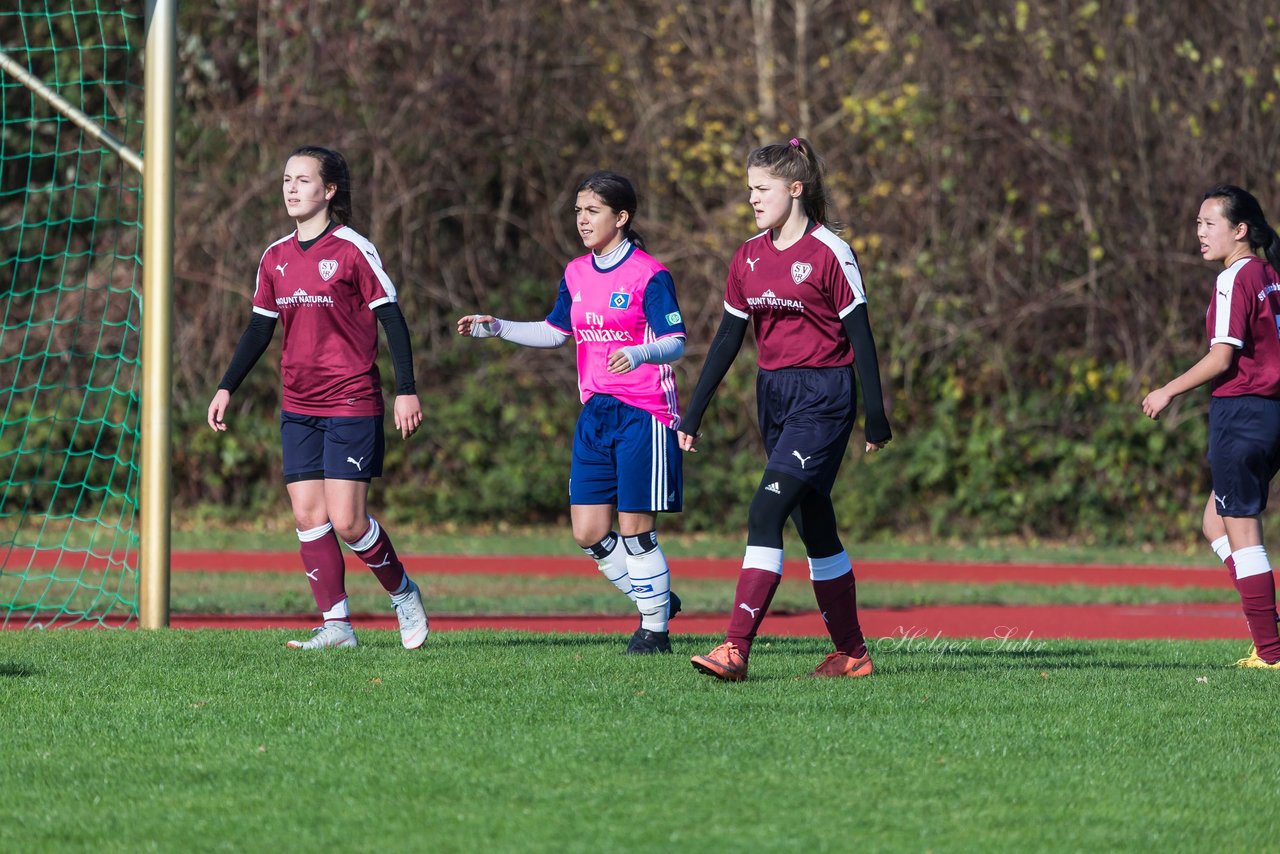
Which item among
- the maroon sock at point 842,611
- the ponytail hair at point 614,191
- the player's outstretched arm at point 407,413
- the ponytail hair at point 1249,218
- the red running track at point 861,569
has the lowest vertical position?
the red running track at point 861,569

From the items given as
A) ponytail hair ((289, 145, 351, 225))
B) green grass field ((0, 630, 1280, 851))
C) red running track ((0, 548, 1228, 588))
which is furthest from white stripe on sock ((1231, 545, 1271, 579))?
red running track ((0, 548, 1228, 588))

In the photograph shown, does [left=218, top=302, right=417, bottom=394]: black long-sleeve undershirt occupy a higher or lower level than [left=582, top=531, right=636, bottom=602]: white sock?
higher

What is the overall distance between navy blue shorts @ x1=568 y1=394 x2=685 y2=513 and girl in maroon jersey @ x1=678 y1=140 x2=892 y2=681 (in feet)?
2.04

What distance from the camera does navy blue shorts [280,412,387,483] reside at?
7523mm

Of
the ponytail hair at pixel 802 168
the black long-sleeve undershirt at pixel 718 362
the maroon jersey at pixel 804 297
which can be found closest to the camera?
the maroon jersey at pixel 804 297

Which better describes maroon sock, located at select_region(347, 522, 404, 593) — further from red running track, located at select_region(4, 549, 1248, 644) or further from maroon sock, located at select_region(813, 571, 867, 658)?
maroon sock, located at select_region(813, 571, 867, 658)

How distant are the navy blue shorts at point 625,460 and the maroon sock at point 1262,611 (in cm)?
258

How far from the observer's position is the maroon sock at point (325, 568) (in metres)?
7.78

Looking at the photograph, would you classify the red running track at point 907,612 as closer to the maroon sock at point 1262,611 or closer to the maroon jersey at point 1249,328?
the maroon sock at point 1262,611

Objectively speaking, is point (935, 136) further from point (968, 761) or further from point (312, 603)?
point (968, 761)

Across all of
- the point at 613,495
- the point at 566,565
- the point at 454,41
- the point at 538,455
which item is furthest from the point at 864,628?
the point at 454,41

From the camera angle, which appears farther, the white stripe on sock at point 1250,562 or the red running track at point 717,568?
the red running track at point 717,568

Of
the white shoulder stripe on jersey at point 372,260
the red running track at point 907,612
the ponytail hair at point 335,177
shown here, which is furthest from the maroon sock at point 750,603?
the ponytail hair at point 335,177

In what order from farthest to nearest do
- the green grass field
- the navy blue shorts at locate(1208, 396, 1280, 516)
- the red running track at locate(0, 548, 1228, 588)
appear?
the red running track at locate(0, 548, 1228, 588) < the navy blue shorts at locate(1208, 396, 1280, 516) < the green grass field
